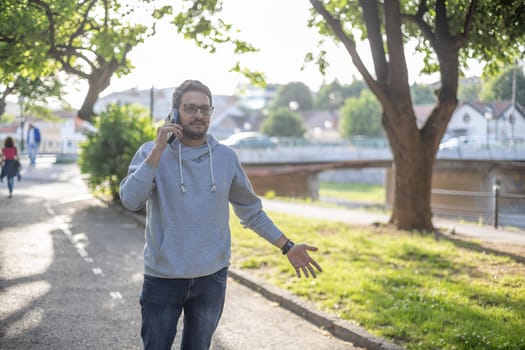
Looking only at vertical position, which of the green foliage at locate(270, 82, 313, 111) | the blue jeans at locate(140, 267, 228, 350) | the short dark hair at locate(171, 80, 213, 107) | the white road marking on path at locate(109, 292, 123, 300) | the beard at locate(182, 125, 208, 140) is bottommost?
the white road marking on path at locate(109, 292, 123, 300)

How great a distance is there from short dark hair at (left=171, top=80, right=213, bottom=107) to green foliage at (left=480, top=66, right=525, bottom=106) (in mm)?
10295

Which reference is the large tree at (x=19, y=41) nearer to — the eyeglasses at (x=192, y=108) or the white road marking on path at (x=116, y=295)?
the white road marking on path at (x=116, y=295)

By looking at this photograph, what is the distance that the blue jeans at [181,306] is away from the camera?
118 inches

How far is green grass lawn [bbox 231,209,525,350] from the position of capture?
211 inches

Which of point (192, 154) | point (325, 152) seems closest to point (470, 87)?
point (192, 154)

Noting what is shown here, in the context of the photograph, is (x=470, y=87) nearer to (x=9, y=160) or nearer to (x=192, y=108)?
(x=192, y=108)

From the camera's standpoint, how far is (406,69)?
12.2m

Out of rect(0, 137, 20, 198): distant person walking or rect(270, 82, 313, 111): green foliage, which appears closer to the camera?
rect(0, 137, 20, 198): distant person walking

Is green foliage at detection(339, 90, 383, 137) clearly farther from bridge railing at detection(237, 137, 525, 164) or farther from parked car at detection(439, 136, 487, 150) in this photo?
parked car at detection(439, 136, 487, 150)

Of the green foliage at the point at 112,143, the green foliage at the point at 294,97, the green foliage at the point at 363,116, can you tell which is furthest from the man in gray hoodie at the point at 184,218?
the green foliage at the point at 294,97

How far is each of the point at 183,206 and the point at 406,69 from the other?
10098 mm

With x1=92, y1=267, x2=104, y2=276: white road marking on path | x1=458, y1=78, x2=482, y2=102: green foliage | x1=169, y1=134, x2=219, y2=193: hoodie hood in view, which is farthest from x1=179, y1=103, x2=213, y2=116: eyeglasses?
x1=458, y1=78, x2=482, y2=102: green foliage

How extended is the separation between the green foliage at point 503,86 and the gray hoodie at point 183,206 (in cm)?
1041

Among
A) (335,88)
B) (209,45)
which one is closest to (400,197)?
(209,45)
